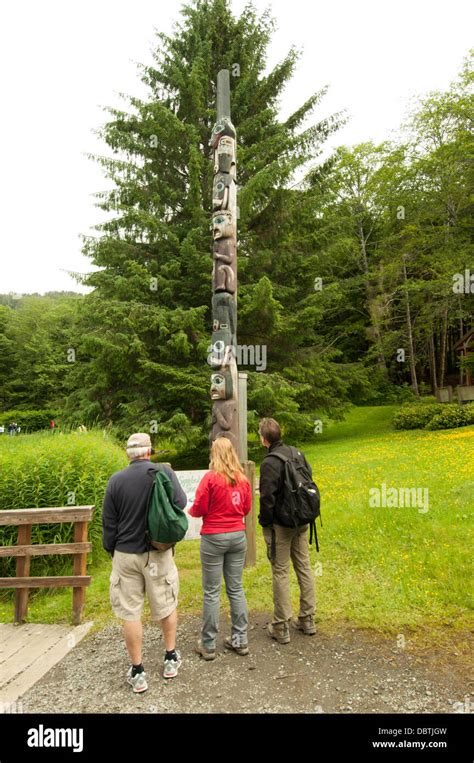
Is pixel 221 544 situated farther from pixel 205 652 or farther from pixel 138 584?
pixel 205 652

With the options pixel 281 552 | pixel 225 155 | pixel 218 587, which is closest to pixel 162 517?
pixel 218 587

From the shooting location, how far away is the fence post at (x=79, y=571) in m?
5.78

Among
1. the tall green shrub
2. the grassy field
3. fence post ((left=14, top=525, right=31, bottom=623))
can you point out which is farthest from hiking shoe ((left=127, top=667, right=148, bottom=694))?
the tall green shrub

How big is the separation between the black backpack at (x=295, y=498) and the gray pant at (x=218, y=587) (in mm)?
487

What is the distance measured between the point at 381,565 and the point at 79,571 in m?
3.99

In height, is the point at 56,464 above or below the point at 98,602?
above

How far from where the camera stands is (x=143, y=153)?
17.4 metres

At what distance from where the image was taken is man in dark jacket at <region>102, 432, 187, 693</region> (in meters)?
4.13

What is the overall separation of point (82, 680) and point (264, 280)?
12406mm

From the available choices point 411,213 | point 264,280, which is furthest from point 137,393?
point 411,213

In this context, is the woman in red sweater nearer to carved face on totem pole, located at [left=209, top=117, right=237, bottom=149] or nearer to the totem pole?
the totem pole

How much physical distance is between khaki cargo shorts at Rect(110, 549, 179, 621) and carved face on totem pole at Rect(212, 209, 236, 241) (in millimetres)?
6407

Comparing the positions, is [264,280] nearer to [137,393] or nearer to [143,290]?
[143,290]

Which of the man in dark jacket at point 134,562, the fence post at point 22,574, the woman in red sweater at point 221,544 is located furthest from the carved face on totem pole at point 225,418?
the man in dark jacket at point 134,562
